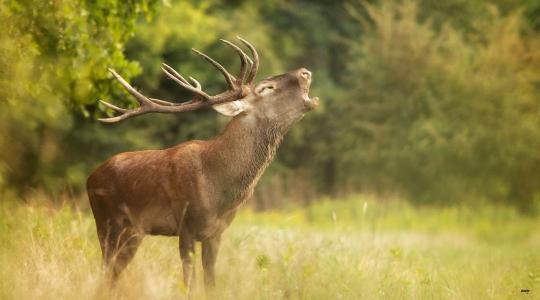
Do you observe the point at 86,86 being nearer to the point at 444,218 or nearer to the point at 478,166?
the point at 444,218

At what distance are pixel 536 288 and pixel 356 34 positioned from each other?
22.4 m

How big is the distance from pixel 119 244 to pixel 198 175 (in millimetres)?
964

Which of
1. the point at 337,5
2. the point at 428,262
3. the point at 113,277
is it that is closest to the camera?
the point at 113,277

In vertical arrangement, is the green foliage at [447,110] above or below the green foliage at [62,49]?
below

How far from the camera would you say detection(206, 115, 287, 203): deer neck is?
7896 millimetres

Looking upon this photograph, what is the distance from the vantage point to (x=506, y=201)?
23.0 metres

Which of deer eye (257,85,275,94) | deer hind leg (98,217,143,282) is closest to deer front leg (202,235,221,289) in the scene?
deer hind leg (98,217,143,282)

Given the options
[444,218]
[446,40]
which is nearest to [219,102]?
[444,218]

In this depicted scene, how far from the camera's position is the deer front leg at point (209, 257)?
7.58 m

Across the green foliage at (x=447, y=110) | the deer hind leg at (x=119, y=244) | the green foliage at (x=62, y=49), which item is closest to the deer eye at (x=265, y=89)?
the deer hind leg at (x=119, y=244)

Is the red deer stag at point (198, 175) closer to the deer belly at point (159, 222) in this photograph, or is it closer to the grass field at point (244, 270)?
the deer belly at point (159, 222)

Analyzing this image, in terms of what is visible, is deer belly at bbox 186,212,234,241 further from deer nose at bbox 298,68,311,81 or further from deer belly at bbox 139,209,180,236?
deer nose at bbox 298,68,311,81

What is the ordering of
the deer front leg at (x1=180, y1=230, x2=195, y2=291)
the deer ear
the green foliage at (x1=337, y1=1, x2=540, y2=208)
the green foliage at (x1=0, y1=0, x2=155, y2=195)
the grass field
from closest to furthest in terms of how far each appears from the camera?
1. the grass field
2. the deer front leg at (x1=180, y1=230, x2=195, y2=291)
3. the deer ear
4. the green foliage at (x1=0, y1=0, x2=155, y2=195)
5. the green foliage at (x1=337, y1=1, x2=540, y2=208)

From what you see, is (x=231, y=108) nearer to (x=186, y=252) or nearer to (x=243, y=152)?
(x=243, y=152)
